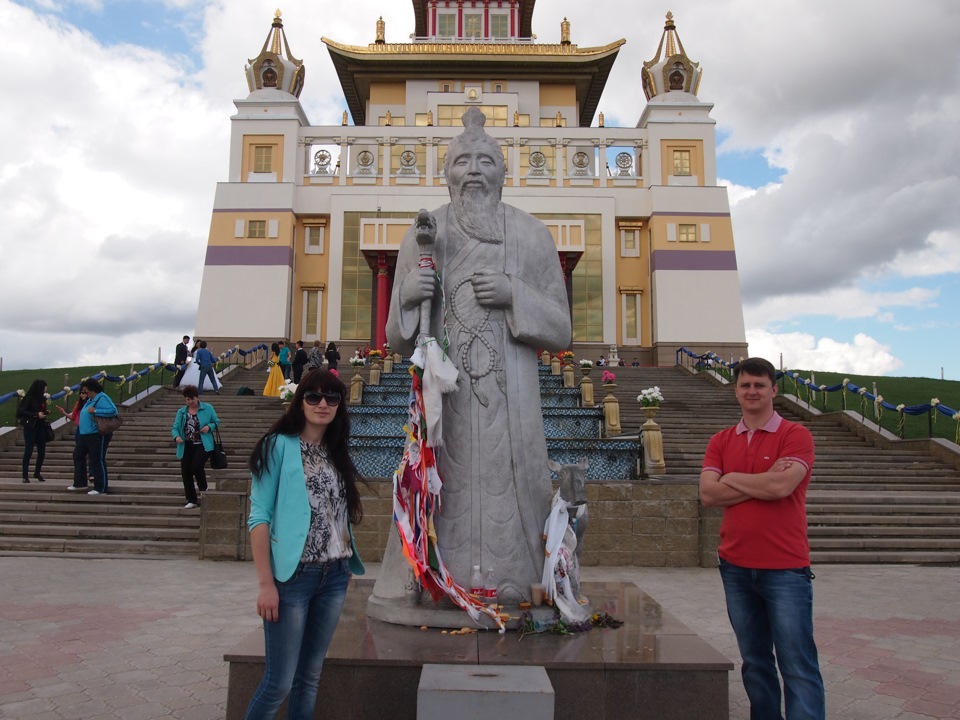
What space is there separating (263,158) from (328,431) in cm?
3311

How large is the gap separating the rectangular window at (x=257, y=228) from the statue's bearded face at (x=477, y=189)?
2987 centimetres

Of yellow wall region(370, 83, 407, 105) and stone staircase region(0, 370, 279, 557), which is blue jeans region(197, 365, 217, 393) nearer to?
stone staircase region(0, 370, 279, 557)

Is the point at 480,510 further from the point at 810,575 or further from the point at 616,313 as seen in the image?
the point at 616,313

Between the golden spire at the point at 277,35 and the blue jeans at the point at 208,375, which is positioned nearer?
the blue jeans at the point at 208,375

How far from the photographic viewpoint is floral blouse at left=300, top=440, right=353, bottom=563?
2938 mm

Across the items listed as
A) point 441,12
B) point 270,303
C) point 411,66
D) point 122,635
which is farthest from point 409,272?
point 441,12

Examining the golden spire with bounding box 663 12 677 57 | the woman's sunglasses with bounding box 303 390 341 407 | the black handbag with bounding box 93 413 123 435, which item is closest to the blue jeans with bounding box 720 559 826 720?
the woman's sunglasses with bounding box 303 390 341 407

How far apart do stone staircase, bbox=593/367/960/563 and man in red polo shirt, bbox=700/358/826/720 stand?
7.70m

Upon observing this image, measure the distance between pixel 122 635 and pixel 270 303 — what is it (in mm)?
27091

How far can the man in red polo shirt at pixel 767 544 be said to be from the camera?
122 inches

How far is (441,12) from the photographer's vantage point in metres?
39.6

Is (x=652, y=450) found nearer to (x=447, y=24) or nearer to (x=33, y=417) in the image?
(x=33, y=417)

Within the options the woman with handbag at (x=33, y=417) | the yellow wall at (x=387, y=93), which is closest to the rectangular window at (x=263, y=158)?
the yellow wall at (x=387, y=93)

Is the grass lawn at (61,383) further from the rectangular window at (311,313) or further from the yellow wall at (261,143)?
the yellow wall at (261,143)
